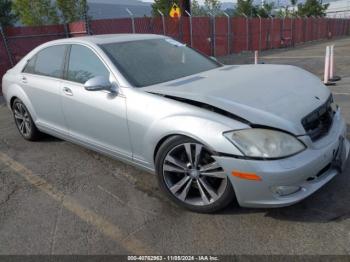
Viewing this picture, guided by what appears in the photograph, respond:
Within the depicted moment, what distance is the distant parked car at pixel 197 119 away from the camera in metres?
2.83

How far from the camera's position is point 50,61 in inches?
188

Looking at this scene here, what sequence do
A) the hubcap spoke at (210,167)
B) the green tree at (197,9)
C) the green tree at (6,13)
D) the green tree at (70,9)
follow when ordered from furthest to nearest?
the green tree at (197,9), the green tree at (6,13), the green tree at (70,9), the hubcap spoke at (210,167)

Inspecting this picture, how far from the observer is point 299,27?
3158 cm

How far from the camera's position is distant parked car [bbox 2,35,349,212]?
2.83 m

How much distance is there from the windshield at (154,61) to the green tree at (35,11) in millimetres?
20019

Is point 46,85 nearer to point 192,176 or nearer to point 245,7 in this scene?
point 192,176

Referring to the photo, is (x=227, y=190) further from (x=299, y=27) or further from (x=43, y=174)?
(x=299, y=27)

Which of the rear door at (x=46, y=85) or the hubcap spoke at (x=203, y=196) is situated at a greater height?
the rear door at (x=46, y=85)

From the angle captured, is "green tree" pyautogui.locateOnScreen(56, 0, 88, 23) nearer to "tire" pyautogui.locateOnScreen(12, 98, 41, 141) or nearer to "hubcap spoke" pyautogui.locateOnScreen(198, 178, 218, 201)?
"tire" pyautogui.locateOnScreen(12, 98, 41, 141)

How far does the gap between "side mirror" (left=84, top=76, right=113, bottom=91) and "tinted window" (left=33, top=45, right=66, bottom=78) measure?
1.06 meters

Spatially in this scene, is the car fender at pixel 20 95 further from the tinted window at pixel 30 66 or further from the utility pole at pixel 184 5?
the utility pole at pixel 184 5

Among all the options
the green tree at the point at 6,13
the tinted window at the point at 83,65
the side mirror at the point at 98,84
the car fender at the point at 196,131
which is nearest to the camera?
the car fender at the point at 196,131

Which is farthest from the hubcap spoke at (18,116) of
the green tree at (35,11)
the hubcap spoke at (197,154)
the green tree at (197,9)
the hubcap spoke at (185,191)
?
the green tree at (197,9)

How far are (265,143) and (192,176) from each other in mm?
748
